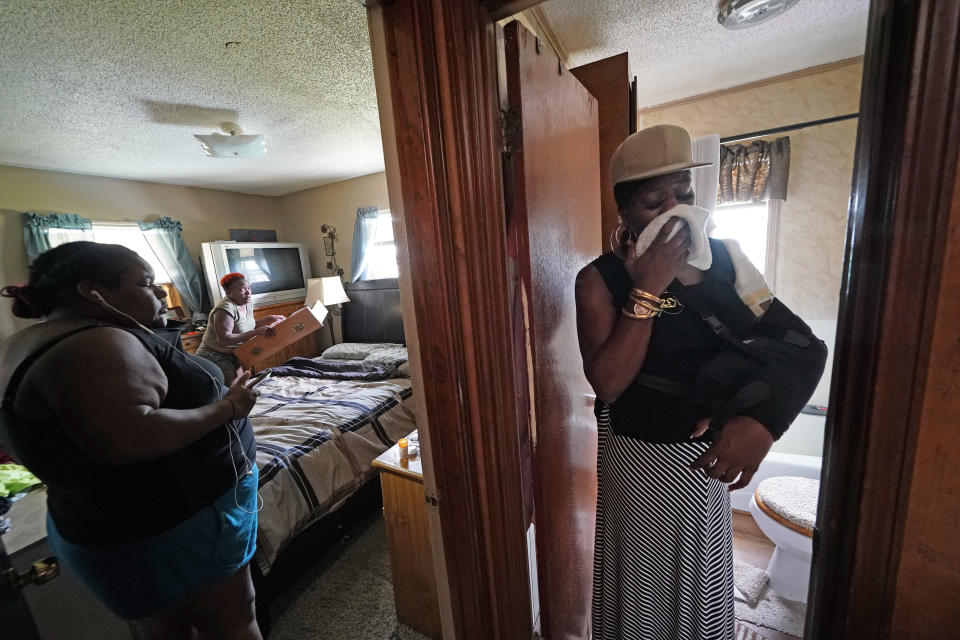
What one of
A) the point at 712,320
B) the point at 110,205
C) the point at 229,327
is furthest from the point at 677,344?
the point at 110,205

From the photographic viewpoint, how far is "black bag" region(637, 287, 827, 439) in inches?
27.7

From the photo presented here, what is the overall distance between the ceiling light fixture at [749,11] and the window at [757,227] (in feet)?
3.36

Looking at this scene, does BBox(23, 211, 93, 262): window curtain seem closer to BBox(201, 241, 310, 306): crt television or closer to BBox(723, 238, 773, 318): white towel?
BBox(201, 241, 310, 306): crt television

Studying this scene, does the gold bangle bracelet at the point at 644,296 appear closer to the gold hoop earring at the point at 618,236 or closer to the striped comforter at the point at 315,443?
the gold hoop earring at the point at 618,236

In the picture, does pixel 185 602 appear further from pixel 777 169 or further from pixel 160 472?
pixel 777 169

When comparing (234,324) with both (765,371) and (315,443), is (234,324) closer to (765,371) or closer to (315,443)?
(315,443)

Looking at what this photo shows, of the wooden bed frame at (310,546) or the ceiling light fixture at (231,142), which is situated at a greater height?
the ceiling light fixture at (231,142)

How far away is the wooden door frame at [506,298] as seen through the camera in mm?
371

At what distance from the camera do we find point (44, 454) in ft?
2.59

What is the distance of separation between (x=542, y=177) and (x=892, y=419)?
0.71 m

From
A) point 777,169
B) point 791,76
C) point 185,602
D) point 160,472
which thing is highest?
point 791,76

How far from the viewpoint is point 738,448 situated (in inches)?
28.0

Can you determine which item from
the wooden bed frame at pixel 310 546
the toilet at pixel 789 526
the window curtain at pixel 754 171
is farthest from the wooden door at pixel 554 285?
the window curtain at pixel 754 171

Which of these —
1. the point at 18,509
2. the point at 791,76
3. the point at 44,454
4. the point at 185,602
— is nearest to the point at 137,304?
the point at 44,454
